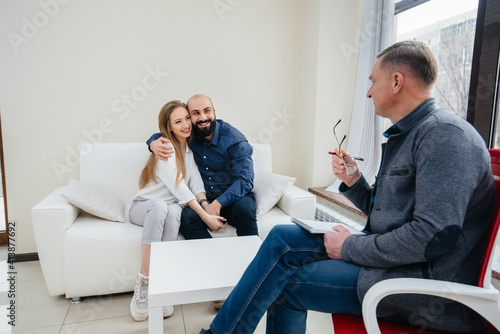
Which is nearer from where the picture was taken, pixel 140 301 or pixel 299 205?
pixel 140 301

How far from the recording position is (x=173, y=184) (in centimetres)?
210

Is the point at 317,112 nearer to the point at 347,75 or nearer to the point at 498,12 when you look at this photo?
the point at 347,75

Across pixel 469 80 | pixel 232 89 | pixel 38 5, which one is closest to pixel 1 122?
pixel 38 5

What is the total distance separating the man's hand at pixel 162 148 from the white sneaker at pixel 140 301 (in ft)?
2.33

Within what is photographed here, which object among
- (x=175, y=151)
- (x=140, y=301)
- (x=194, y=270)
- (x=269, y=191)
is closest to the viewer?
(x=194, y=270)

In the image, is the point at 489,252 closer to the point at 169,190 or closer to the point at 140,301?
the point at 140,301

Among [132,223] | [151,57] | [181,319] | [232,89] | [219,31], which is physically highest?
[219,31]

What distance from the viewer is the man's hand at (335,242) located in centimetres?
110

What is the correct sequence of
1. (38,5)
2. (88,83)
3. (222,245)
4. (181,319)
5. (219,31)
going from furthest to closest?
(219,31) < (88,83) < (38,5) < (181,319) < (222,245)

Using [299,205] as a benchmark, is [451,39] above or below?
above

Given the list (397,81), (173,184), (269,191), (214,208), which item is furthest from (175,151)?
(397,81)

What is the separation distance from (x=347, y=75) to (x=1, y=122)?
2.67 m

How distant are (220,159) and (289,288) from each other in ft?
4.31

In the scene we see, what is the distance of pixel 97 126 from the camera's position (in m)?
2.58
